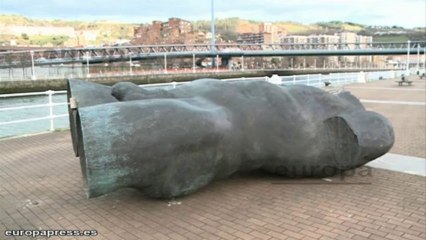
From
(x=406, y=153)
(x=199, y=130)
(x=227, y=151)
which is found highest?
(x=199, y=130)

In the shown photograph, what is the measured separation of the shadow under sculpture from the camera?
4.92 metres

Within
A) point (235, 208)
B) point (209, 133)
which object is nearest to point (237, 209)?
point (235, 208)

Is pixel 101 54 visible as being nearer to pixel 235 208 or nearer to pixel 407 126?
pixel 407 126

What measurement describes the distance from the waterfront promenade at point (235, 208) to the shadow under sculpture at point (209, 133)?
1.11 feet

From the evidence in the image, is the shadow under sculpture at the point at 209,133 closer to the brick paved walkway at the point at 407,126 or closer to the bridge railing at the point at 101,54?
the brick paved walkway at the point at 407,126

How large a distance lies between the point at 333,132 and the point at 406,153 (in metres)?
3.15

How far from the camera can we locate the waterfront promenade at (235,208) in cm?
491

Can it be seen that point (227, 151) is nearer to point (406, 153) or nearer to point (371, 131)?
point (371, 131)

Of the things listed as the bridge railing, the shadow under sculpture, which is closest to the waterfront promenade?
the shadow under sculpture

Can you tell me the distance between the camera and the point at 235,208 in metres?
5.64

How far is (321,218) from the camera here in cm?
530

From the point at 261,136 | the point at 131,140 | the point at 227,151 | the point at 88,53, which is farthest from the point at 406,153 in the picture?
the point at 88,53

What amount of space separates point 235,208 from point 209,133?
1.05 meters

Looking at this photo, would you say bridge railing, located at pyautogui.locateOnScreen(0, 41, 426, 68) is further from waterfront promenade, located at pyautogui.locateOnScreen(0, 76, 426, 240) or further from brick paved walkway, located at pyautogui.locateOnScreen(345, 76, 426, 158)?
waterfront promenade, located at pyautogui.locateOnScreen(0, 76, 426, 240)
